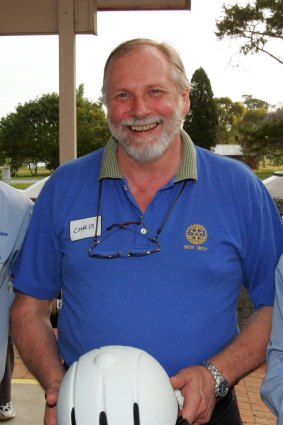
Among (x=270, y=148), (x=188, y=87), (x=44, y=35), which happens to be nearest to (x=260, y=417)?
(x=188, y=87)

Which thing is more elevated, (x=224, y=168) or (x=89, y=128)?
(x=224, y=168)

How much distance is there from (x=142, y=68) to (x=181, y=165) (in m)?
0.45

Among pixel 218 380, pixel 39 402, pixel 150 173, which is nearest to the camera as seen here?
pixel 218 380

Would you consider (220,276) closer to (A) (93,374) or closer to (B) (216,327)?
(B) (216,327)

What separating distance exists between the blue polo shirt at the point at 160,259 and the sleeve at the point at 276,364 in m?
0.25

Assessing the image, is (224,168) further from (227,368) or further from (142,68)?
(227,368)

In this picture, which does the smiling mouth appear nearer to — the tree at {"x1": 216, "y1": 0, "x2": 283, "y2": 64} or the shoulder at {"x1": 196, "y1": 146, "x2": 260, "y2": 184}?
the shoulder at {"x1": 196, "y1": 146, "x2": 260, "y2": 184}

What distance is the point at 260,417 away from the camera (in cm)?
482

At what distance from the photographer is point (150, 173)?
251cm

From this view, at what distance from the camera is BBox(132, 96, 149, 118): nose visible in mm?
2375

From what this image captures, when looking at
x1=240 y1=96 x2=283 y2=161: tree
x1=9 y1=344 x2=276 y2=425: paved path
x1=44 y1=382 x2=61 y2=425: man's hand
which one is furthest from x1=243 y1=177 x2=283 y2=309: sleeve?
x1=240 y1=96 x2=283 y2=161: tree

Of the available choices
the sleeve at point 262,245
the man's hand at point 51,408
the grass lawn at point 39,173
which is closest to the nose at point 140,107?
the sleeve at point 262,245

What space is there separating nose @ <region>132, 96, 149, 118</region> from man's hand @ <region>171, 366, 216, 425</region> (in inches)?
41.2

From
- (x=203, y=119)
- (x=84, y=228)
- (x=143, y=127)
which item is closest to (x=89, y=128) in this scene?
(x=203, y=119)
